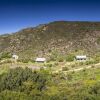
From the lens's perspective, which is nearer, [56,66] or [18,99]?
[18,99]

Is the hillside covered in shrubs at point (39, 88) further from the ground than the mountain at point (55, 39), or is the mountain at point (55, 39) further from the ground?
the mountain at point (55, 39)

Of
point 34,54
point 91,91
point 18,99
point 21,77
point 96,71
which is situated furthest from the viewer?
point 34,54

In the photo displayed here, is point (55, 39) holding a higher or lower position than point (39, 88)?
higher

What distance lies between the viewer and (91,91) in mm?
35062

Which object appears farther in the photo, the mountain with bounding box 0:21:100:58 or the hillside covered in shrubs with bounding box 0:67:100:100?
the mountain with bounding box 0:21:100:58

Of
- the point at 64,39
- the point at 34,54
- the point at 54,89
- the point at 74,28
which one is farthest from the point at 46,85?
the point at 74,28

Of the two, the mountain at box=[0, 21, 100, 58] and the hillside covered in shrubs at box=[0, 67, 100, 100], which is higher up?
the mountain at box=[0, 21, 100, 58]

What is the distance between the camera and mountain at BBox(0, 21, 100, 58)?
9931 cm

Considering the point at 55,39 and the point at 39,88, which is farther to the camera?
the point at 55,39

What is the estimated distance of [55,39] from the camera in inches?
4313

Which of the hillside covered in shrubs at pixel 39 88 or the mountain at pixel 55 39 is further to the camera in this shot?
the mountain at pixel 55 39

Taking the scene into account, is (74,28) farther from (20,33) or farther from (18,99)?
(18,99)

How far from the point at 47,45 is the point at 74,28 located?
19840mm

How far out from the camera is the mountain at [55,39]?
3910 inches
